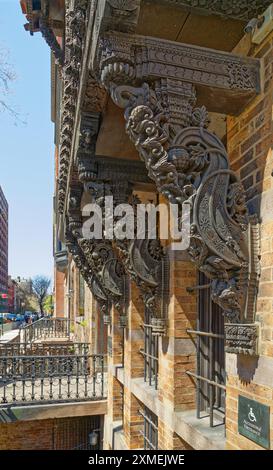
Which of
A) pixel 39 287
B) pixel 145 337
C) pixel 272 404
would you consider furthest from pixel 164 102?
pixel 39 287

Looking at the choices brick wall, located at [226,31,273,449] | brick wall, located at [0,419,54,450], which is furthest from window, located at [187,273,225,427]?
brick wall, located at [0,419,54,450]

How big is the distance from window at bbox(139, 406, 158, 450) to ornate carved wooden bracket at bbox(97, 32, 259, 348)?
11.5 ft

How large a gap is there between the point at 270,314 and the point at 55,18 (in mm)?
6146

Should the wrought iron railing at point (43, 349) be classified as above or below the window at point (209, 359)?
below

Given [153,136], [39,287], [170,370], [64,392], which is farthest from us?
[39,287]

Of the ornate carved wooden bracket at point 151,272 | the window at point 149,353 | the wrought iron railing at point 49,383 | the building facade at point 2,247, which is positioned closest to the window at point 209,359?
the ornate carved wooden bracket at point 151,272

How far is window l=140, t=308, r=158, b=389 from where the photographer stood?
5.64 metres

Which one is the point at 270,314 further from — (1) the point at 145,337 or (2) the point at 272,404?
(1) the point at 145,337

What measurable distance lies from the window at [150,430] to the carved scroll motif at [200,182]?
11.5 feet

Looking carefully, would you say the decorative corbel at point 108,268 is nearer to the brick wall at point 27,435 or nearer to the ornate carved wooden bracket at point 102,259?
the ornate carved wooden bracket at point 102,259

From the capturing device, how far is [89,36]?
3.18m

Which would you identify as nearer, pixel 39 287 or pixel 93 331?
pixel 93 331

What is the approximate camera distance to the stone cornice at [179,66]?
261 cm

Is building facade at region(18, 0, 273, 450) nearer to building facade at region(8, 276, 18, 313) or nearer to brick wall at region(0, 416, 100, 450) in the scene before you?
brick wall at region(0, 416, 100, 450)
